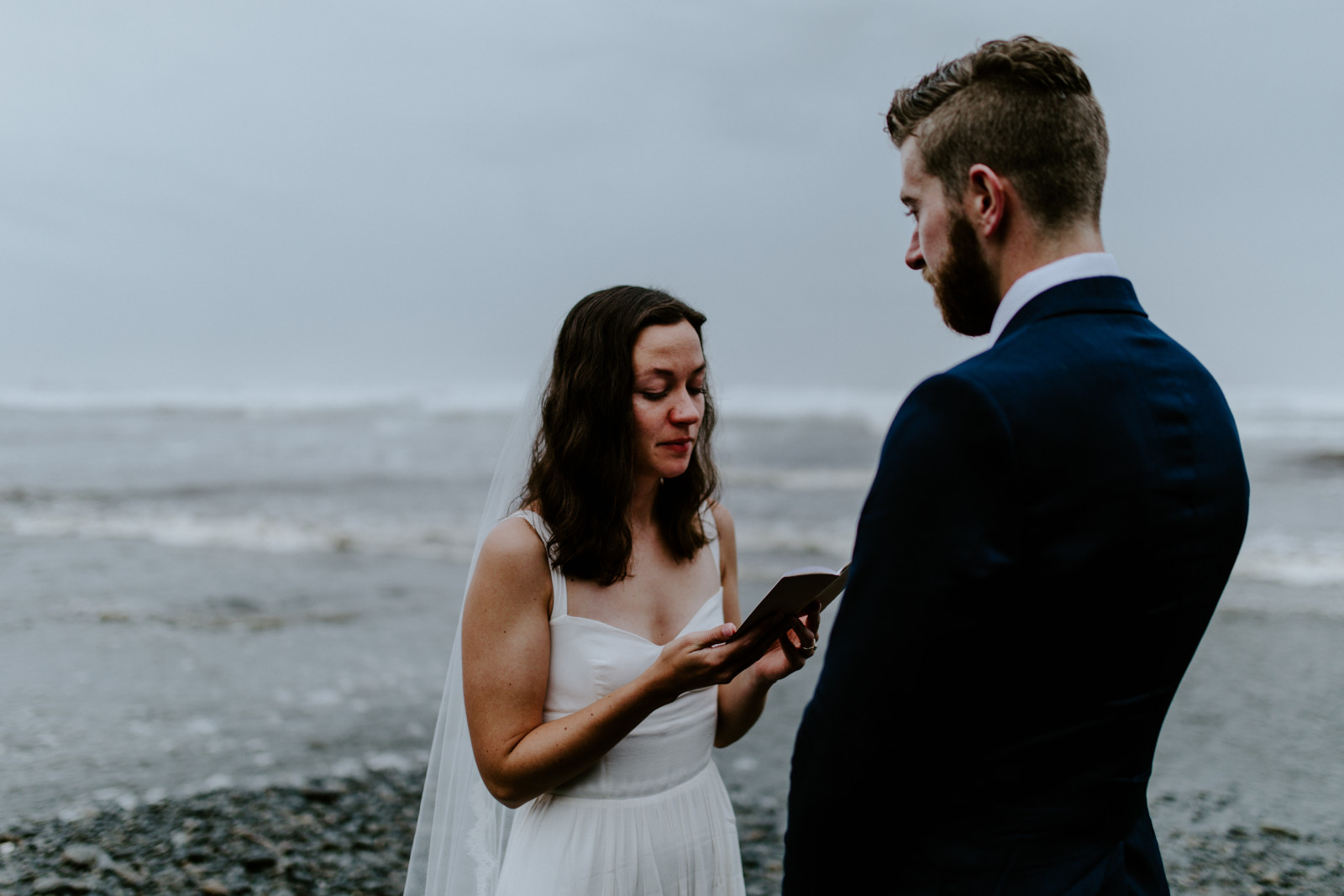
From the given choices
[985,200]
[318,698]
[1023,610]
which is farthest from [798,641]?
[318,698]

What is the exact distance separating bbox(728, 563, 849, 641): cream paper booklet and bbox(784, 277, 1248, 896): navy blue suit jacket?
0.43 m

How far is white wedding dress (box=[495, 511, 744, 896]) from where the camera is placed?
7.51 feet

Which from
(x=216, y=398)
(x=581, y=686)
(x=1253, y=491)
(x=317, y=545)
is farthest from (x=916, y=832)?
(x=216, y=398)

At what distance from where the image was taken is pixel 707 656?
196cm

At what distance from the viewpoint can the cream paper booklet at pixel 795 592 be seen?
1812 mm

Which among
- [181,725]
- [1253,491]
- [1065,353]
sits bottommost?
[181,725]

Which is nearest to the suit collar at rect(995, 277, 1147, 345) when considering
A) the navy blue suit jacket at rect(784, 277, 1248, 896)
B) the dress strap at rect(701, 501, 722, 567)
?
the navy blue suit jacket at rect(784, 277, 1248, 896)

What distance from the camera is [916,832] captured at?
1.39 m

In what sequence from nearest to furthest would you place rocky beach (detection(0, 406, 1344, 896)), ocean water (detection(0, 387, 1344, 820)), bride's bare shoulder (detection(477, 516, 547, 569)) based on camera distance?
bride's bare shoulder (detection(477, 516, 547, 569))
rocky beach (detection(0, 406, 1344, 896))
ocean water (detection(0, 387, 1344, 820))

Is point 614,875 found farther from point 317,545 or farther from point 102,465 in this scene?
point 102,465

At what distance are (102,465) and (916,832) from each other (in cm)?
2697

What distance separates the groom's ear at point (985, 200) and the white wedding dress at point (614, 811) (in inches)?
54.9

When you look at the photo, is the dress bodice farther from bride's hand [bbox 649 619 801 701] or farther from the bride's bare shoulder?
bride's hand [bbox 649 619 801 701]

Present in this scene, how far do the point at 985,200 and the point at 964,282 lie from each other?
144mm
